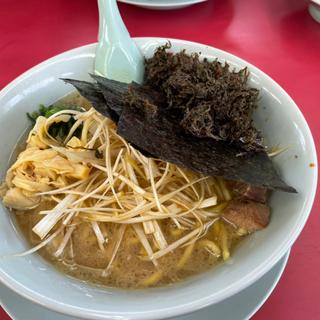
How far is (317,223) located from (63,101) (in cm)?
75

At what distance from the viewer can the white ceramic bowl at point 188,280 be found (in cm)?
78

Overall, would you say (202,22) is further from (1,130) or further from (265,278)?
(265,278)

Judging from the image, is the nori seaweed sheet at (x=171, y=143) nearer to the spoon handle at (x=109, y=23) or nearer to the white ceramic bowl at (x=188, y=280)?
the white ceramic bowl at (x=188, y=280)

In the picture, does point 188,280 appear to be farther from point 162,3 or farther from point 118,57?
point 162,3

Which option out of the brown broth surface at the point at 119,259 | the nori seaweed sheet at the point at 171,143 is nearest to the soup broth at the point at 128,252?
the brown broth surface at the point at 119,259

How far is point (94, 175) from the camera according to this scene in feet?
3.41

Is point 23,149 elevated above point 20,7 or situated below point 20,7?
below

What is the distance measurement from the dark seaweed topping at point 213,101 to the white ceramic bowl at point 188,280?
0.06 metres

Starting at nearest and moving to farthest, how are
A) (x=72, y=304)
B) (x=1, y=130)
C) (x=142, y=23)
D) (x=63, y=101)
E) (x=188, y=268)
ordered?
(x=72, y=304), (x=188, y=268), (x=1, y=130), (x=63, y=101), (x=142, y=23)

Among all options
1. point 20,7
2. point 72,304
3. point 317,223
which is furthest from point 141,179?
point 20,7

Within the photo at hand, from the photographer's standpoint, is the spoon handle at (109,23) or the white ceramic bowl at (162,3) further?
the white ceramic bowl at (162,3)

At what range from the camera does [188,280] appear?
90cm

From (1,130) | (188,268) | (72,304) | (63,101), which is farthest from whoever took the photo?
(63,101)

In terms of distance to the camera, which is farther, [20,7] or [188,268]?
[20,7]
